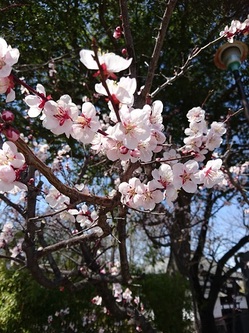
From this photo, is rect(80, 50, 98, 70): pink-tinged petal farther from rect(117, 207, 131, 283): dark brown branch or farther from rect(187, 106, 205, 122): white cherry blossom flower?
rect(117, 207, 131, 283): dark brown branch

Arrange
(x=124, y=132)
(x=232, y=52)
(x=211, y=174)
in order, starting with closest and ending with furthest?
(x=124, y=132) < (x=211, y=174) < (x=232, y=52)

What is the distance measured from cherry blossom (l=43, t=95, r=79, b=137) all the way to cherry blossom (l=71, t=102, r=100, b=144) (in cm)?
2

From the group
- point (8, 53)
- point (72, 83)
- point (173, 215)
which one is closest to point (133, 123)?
point (8, 53)

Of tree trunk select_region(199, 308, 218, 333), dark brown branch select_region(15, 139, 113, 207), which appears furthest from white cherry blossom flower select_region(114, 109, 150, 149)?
tree trunk select_region(199, 308, 218, 333)

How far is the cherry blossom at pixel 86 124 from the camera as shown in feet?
3.65

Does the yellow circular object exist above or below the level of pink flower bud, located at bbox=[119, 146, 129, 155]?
above

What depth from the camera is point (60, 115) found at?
1.10m

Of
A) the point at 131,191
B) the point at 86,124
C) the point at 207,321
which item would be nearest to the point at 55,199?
the point at 131,191

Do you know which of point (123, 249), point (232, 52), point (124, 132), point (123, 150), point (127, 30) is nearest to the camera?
point (124, 132)

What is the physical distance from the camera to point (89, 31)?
4.98 m

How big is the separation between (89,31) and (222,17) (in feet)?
6.97

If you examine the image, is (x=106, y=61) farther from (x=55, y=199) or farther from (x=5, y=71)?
(x=55, y=199)

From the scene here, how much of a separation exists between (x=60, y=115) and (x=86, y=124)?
9 cm

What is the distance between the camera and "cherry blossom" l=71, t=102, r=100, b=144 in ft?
3.65
